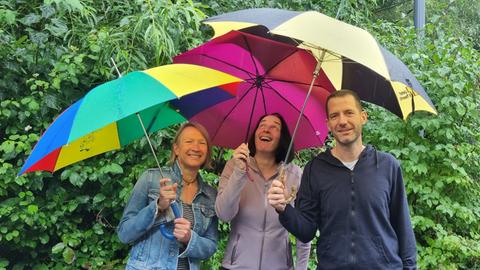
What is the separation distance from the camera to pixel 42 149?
2.35 m

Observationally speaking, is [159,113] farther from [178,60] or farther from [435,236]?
[435,236]

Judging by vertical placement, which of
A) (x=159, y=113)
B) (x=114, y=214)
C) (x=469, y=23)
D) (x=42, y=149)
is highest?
(x=469, y=23)

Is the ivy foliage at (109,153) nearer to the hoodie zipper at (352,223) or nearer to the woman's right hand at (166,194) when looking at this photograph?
the woman's right hand at (166,194)

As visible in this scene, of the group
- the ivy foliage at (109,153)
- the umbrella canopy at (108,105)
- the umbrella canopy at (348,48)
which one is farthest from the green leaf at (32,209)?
the umbrella canopy at (348,48)

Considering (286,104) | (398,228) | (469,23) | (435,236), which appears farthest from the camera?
(469,23)

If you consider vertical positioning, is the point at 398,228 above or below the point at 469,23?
below

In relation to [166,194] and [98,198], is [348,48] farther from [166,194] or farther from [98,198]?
[98,198]

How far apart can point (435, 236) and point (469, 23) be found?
296 inches

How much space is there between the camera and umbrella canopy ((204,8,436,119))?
7.27ft

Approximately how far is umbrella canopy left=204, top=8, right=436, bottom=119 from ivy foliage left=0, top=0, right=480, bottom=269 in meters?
1.57

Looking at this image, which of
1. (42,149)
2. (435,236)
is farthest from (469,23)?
(42,149)

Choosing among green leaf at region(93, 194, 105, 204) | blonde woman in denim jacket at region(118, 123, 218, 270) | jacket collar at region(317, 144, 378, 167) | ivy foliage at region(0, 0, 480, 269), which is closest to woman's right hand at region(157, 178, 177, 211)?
blonde woman in denim jacket at region(118, 123, 218, 270)

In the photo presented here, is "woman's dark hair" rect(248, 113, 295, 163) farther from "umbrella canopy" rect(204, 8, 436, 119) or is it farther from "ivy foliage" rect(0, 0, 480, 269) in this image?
"ivy foliage" rect(0, 0, 480, 269)

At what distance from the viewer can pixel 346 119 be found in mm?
2590
